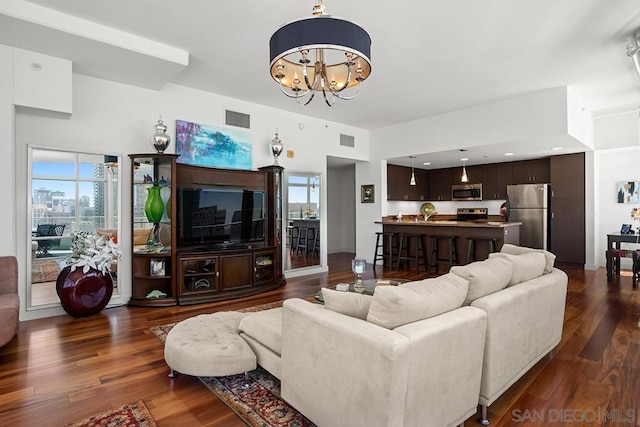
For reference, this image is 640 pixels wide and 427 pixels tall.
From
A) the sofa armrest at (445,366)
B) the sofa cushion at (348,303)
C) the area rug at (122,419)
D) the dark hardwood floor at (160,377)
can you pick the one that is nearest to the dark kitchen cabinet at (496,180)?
the dark hardwood floor at (160,377)

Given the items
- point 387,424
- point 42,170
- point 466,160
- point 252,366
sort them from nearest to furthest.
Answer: point 387,424
point 252,366
point 42,170
point 466,160

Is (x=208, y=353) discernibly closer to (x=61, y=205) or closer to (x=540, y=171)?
(x=61, y=205)

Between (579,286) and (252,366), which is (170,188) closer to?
(252,366)

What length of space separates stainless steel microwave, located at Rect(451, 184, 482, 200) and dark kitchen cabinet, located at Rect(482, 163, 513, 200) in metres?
0.12

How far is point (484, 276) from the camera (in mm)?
2184

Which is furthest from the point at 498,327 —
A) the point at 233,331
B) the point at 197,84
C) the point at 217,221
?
the point at 197,84

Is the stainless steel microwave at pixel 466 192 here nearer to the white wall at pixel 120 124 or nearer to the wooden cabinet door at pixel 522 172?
the wooden cabinet door at pixel 522 172

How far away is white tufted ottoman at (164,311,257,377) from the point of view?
2.29 m

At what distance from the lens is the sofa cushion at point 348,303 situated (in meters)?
1.90

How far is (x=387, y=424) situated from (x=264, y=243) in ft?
14.4

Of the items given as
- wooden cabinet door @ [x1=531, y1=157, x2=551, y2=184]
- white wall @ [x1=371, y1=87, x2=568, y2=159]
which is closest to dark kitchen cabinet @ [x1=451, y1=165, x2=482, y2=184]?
wooden cabinet door @ [x1=531, y1=157, x2=551, y2=184]

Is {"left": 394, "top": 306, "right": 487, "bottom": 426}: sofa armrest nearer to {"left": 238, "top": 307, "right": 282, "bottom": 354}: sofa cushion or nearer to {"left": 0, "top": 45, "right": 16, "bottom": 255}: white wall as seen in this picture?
{"left": 238, "top": 307, "right": 282, "bottom": 354}: sofa cushion

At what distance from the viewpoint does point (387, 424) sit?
4.88 ft

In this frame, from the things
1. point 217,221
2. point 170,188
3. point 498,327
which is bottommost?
point 498,327
